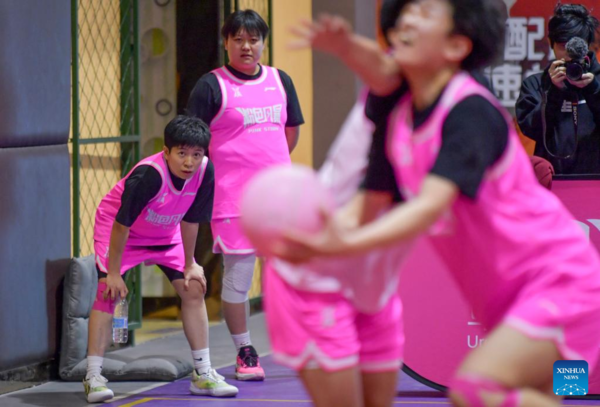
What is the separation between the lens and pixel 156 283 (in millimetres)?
7426

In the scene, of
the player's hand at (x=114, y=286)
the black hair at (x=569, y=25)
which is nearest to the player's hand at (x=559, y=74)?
the black hair at (x=569, y=25)

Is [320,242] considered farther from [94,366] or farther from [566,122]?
[566,122]

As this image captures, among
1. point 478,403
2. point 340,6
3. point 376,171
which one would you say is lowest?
point 478,403

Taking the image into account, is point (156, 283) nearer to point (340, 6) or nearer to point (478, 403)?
point (340, 6)

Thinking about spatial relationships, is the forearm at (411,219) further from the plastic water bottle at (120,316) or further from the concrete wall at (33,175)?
the concrete wall at (33,175)

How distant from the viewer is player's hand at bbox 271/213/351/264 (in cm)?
206

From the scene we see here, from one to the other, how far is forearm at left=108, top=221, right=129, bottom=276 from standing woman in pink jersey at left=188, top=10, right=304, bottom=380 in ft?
2.17

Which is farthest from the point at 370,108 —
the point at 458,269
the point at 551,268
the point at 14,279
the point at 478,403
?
the point at 14,279

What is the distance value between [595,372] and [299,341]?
7.65 ft

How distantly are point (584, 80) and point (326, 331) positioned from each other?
287cm

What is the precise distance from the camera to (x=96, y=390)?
15.5 ft

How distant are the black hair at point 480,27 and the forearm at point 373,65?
0.51 ft

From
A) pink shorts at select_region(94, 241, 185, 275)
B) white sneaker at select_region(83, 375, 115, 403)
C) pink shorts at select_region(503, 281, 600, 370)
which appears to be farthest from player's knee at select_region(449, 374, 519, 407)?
pink shorts at select_region(94, 241, 185, 275)

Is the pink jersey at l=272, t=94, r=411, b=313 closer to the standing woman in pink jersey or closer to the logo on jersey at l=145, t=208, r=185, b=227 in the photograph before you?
the logo on jersey at l=145, t=208, r=185, b=227
